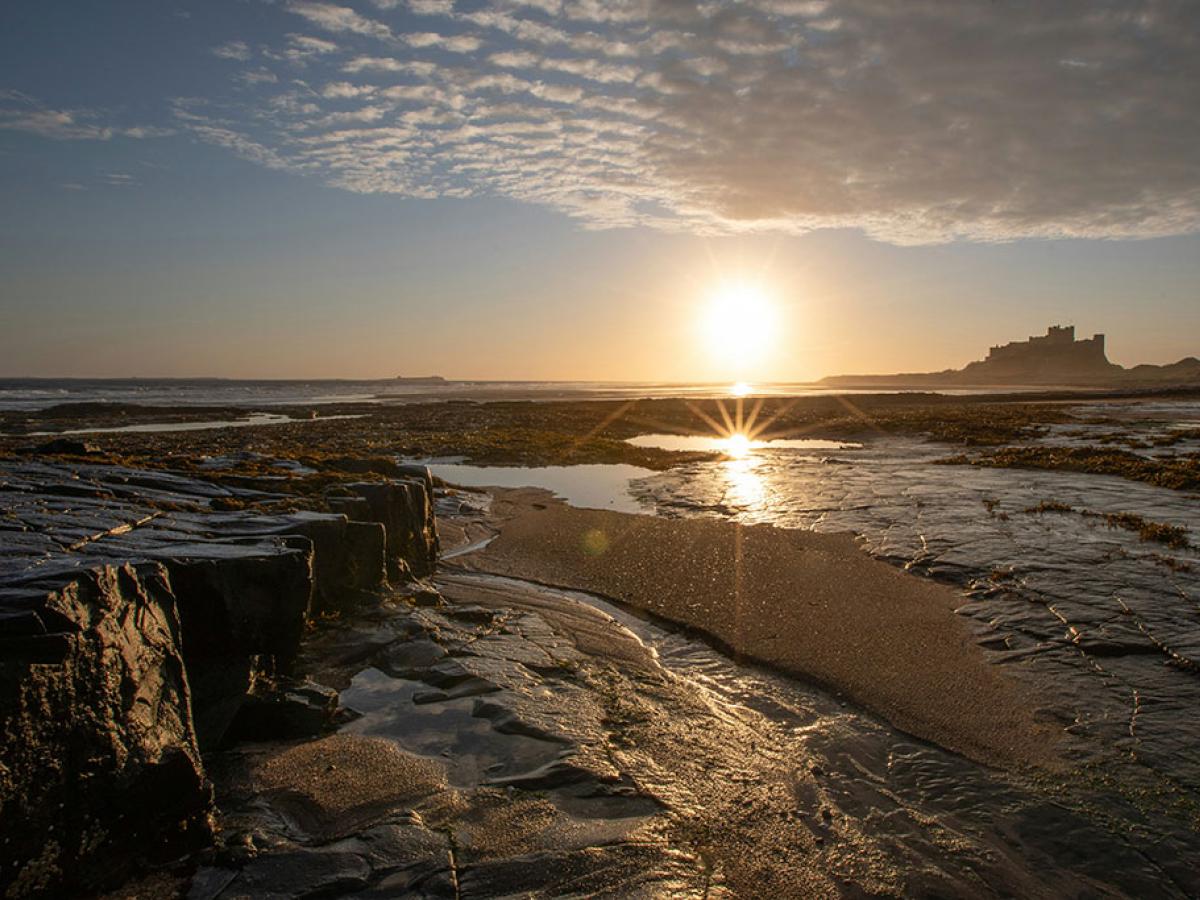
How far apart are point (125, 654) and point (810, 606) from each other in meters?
7.19

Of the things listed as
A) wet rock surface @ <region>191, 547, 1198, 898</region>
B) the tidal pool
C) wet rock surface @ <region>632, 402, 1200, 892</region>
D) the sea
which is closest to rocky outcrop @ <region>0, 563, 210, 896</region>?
wet rock surface @ <region>191, 547, 1198, 898</region>

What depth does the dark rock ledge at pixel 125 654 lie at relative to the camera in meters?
3.35

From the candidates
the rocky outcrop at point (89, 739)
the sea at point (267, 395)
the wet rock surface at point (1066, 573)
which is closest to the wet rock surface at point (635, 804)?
A: the rocky outcrop at point (89, 739)

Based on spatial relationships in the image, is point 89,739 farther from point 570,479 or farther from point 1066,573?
point 570,479

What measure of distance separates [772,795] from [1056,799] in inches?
76.9

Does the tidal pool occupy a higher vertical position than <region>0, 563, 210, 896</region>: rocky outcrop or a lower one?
lower

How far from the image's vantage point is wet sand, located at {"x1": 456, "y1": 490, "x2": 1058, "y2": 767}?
5.90 m

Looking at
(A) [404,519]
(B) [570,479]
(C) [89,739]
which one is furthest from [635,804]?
(B) [570,479]

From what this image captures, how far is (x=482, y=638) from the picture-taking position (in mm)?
7457

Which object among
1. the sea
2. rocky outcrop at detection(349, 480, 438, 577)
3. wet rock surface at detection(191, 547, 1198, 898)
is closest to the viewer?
wet rock surface at detection(191, 547, 1198, 898)

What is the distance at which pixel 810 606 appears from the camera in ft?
28.2

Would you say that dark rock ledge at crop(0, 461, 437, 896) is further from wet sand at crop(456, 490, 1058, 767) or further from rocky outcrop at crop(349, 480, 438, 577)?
wet sand at crop(456, 490, 1058, 767)

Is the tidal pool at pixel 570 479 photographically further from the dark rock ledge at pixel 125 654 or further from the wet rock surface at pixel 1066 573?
the dark rock ledge at pixel 125 654

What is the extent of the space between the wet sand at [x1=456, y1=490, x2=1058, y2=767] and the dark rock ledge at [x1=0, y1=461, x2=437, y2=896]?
4.43 metres
